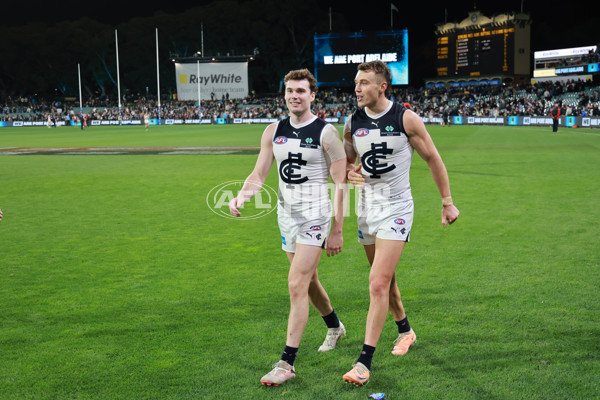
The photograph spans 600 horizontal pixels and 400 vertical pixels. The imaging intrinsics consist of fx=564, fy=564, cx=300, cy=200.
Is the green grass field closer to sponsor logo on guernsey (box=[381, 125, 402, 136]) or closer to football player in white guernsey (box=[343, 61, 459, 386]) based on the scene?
football player in white guernsey (box=[343, 61, 459, 386])

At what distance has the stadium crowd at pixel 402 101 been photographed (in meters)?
55.2

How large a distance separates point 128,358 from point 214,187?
10.6m

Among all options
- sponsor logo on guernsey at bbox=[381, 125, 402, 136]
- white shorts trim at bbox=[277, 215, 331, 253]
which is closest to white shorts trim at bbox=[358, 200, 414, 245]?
white shorts trim at bbox=[277, 215, 331, 253]

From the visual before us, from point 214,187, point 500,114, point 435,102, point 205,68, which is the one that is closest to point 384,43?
point 435,102

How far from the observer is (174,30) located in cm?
9588

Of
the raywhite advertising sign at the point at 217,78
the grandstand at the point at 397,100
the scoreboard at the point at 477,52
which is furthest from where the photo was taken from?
the raywhite advertising sign at the point at 217,78

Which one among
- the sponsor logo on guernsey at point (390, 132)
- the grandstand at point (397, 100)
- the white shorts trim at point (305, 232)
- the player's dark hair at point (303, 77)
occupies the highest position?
the grandstand at point (397, 100)

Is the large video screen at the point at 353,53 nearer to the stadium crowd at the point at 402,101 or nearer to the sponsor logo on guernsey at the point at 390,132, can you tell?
the stadium crowd at the point at 402,101

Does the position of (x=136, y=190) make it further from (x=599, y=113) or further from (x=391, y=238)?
(x=599, y=113)

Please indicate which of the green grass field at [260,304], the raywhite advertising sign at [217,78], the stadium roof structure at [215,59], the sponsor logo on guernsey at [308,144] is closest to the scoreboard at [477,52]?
the stadium roof structure at [215,59]

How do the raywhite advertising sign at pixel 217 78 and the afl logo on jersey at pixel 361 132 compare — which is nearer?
the afl logo on jersey at pixel 361 132

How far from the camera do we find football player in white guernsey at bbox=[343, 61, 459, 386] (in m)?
4.53

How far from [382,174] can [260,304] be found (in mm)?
2279

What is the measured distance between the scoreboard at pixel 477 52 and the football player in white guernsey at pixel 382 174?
6968 cm
